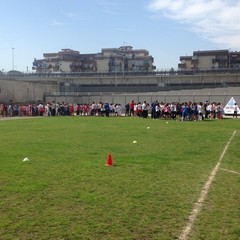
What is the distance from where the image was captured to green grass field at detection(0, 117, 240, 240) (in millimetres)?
5762

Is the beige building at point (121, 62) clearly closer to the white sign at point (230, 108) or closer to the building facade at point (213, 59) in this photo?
the building facade at point (213, 59)

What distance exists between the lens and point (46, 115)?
46906mm

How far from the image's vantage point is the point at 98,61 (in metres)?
114

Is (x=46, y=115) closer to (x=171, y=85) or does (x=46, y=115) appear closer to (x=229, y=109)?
(x=229, y=109)

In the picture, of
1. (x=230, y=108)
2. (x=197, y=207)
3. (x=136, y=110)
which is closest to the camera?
(x=197, y=207)

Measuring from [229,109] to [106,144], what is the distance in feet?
96.8

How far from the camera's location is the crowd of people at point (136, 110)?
37122 millimetres

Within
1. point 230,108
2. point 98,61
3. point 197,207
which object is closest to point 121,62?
point 98,61

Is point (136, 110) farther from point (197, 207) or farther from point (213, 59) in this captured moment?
point (213, 59)

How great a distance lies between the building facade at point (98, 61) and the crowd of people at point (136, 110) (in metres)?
61.7

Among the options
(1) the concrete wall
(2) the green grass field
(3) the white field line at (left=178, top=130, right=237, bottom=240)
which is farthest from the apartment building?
(3) the white field line at (left=178, top=130, right=237, bottom=240)

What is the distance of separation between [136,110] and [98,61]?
244 feet

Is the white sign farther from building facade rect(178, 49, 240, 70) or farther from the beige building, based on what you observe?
the beige building

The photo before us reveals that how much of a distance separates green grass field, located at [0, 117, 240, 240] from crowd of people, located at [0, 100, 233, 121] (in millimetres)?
23009
